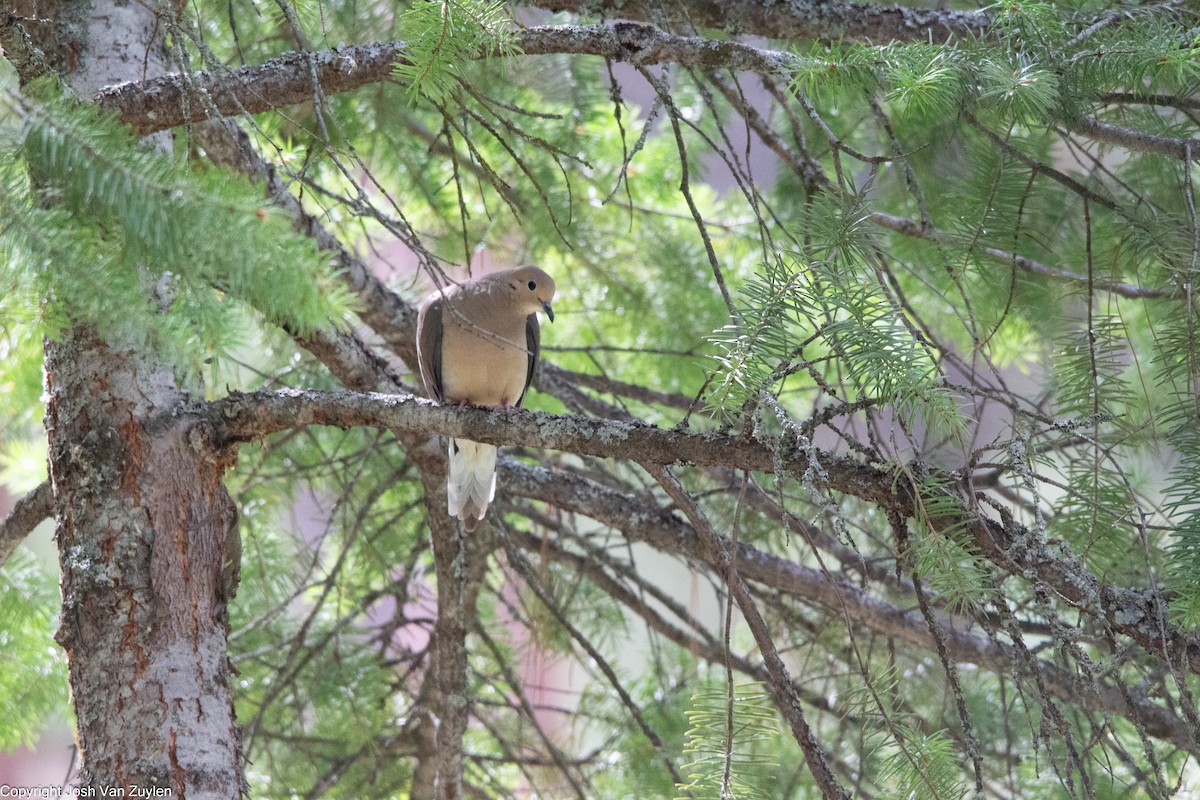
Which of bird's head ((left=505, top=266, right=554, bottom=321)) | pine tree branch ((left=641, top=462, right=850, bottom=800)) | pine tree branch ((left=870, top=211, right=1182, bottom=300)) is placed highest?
bird's head ((left=505, top=266, right=554, bottom=321))

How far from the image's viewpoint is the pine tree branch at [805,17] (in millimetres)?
1985

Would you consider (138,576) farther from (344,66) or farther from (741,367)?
(741,367)

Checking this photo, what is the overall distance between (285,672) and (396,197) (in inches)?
56.6

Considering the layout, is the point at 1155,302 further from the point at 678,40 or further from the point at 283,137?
the point at 283,137

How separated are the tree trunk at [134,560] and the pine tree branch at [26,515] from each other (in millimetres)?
218

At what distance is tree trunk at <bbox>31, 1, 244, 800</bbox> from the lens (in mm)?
1592

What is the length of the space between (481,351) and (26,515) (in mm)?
1144

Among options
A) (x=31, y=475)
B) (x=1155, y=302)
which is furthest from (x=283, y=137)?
(x=1155, y=302)

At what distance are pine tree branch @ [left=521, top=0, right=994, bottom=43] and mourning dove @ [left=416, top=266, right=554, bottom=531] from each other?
862 millimetres

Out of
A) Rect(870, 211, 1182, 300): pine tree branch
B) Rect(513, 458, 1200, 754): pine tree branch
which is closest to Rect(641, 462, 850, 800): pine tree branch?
Rect(870, 211, 1182, 300): pine tree branch

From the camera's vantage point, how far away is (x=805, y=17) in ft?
6.56

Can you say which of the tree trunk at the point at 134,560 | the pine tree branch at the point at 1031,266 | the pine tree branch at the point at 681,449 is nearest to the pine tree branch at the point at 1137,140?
the pine tree branch at the point at 1031,266

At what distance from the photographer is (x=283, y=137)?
269 centimetres

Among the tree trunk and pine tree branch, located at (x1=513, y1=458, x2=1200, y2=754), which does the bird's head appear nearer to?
pine tree branch, located at (x1=513, y1=458, x2=1200, y2=754)
